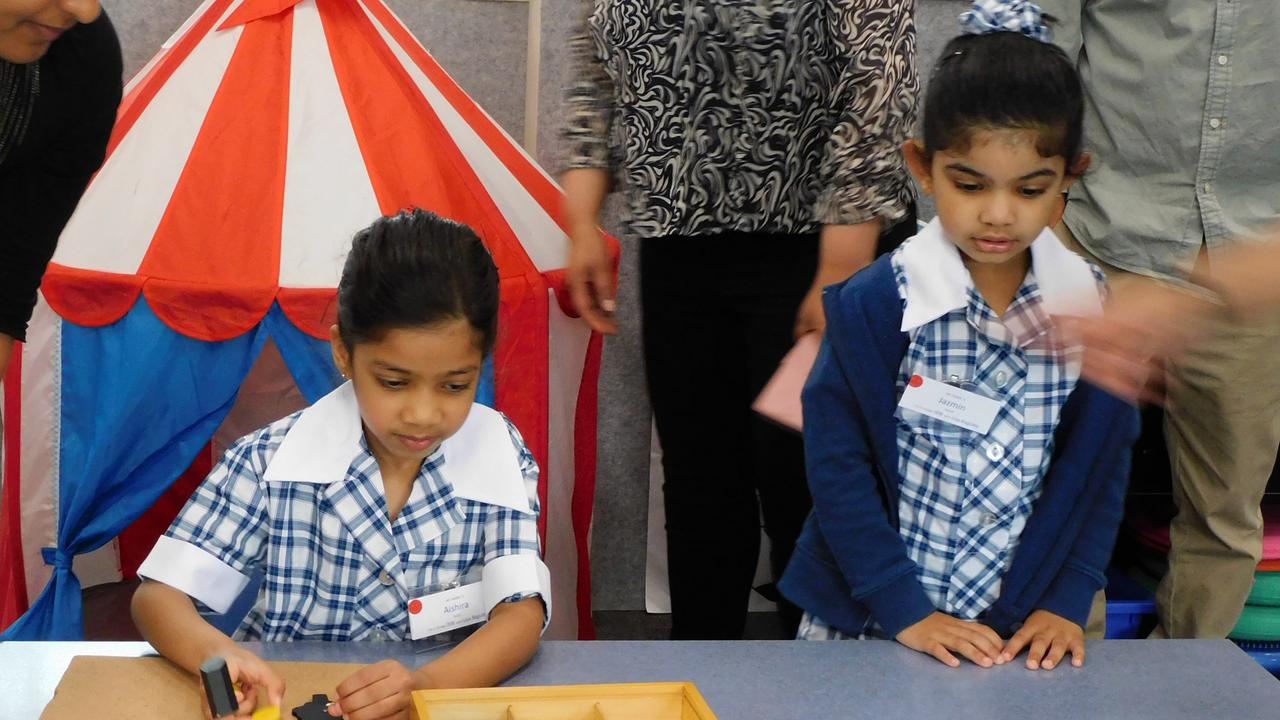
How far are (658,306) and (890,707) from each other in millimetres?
739

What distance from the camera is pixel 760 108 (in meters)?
1.44

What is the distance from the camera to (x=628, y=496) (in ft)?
8.20

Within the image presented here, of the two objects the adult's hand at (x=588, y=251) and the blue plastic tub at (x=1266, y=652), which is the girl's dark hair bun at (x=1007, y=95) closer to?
the adult's hand at (x=588, y=251)

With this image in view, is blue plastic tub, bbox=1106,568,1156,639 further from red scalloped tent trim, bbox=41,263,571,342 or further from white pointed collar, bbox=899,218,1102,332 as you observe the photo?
red scalloped tent trim, bbox=41,263,571,342

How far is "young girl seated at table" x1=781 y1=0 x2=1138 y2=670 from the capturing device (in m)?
1.14

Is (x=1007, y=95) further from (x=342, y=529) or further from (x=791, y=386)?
(x=342, y=529)

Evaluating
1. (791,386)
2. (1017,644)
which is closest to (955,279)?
(791,386)

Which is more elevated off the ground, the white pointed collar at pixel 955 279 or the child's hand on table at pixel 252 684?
the white pointed collar at pixel 955 279

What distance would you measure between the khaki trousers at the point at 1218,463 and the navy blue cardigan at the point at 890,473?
0.72 m

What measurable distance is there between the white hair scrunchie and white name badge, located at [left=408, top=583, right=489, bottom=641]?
72 centimetres

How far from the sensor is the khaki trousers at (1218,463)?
1.82 m

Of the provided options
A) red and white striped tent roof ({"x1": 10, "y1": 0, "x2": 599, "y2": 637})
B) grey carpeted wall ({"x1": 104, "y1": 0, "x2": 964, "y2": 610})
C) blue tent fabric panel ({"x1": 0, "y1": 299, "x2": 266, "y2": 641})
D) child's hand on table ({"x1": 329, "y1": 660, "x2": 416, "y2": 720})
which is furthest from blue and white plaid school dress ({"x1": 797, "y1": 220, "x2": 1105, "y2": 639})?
grey carpeted wall ({"x1": 104, "y1": 0, "x2": 964, "y2": 610})

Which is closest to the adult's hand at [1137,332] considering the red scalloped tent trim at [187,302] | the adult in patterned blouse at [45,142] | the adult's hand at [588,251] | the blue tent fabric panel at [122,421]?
the adult's hand at [588,251]

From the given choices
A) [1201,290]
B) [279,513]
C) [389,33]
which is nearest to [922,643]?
[1201,290]
